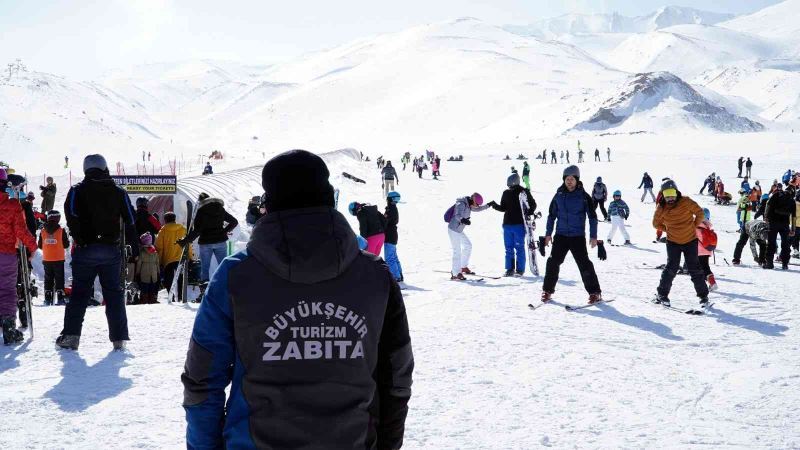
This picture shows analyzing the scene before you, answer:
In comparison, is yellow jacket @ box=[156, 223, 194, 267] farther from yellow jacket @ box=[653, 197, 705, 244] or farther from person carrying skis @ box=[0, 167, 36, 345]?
yellow jacket @ box=[653, 197, 705, 244]

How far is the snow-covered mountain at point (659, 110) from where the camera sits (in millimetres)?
107438

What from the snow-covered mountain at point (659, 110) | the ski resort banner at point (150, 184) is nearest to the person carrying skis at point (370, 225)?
the ski resort banner at point (150, 184)

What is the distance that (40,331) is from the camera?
287 inches

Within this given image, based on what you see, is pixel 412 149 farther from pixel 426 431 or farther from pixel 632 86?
pixel 426 431

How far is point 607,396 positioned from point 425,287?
19.5 feet

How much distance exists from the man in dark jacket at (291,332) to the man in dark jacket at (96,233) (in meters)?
4.32

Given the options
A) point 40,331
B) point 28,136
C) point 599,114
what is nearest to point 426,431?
point 40,331

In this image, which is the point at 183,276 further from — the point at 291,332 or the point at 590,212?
the point at 291,332

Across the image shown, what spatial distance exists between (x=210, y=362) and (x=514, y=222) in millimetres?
9982

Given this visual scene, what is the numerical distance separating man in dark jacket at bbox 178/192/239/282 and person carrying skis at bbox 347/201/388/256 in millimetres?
2085

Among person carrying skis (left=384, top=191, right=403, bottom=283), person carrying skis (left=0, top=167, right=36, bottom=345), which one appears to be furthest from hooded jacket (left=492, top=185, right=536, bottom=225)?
person carrying skis (left=0, top=167, right=36, bottom=345)

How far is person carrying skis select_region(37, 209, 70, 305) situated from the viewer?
11.6 meters

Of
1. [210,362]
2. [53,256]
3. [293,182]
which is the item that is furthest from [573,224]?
[53,256]

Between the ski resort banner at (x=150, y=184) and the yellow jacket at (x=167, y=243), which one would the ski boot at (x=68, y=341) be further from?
the ski resort banner at (x=150, y=184)
